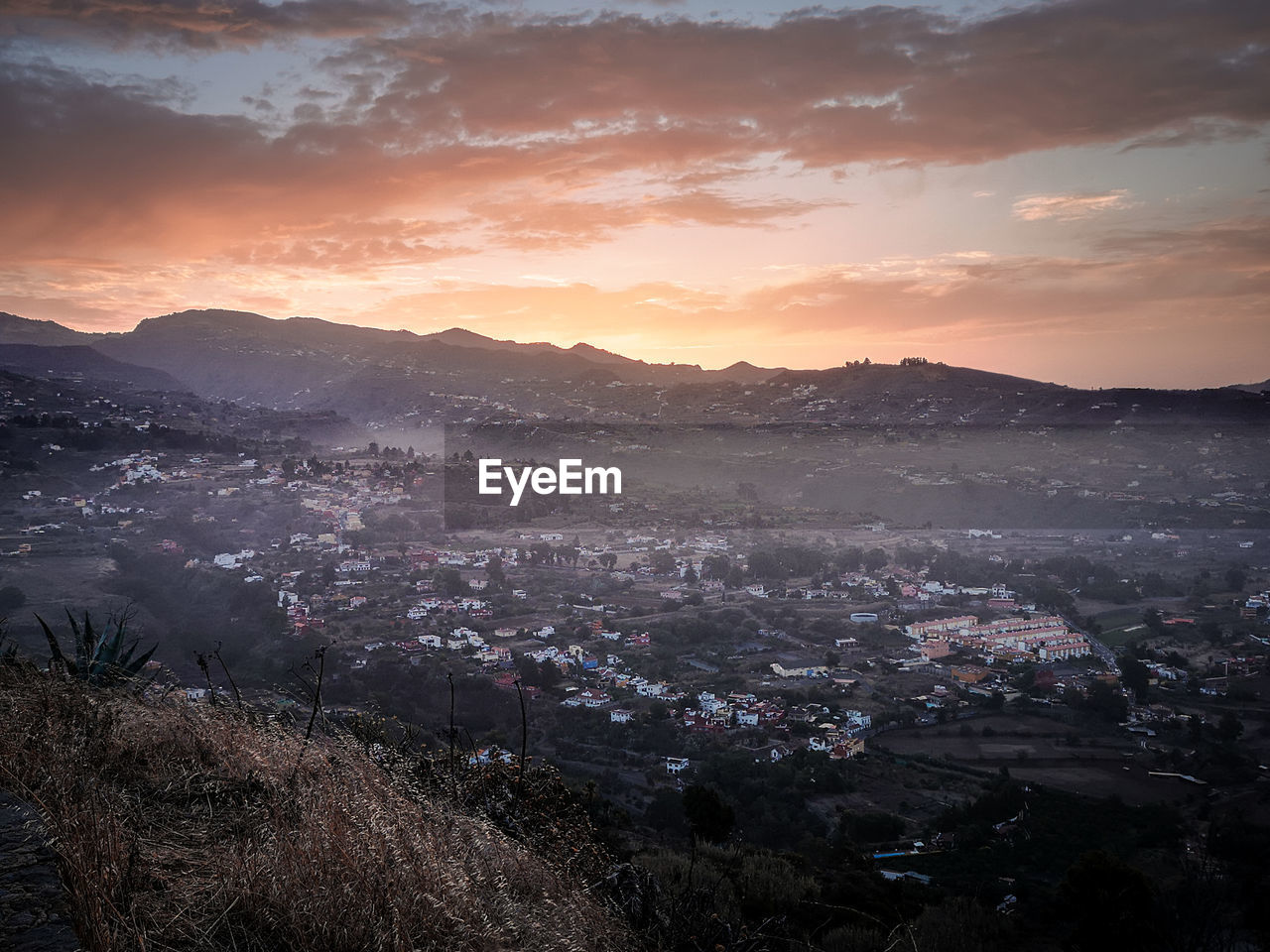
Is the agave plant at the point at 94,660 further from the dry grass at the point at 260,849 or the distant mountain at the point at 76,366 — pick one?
the distant mountain at the point at 76,366

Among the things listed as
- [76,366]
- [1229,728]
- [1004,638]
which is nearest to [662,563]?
[1004,638]

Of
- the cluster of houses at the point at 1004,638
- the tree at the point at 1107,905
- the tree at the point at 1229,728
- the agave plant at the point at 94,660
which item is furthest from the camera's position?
the cluster of houses at the point at 1004,638

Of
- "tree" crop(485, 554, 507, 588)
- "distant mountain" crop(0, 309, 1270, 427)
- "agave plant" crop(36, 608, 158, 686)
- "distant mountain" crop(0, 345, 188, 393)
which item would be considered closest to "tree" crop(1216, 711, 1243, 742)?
"agave plant" crop(36, 608, 158, 686)

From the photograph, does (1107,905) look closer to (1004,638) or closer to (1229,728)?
(1229,728)

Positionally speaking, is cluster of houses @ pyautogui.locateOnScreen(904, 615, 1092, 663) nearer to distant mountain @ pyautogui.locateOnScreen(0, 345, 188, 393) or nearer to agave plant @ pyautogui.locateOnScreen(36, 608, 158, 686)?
agave plant @ pyautogui.locateOnScreen(36, 608, 158, 686)

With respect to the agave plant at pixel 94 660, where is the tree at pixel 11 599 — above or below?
below

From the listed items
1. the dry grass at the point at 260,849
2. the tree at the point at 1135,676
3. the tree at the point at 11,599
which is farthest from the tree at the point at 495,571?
the dry grass at the point at 260,849
